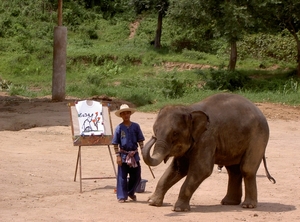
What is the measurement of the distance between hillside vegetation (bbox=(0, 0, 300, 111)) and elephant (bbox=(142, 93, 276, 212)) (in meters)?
13.5

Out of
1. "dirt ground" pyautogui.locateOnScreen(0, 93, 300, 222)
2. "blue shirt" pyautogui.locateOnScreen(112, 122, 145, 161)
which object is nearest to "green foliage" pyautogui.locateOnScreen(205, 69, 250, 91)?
"dirt ground" pyautogui.locateOnScreen(0, 93, 300, 222)

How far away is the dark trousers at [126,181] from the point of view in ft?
32.3

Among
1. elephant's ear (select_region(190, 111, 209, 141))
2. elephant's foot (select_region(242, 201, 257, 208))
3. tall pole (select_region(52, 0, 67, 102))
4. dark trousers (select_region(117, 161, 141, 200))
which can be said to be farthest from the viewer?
tall pole (select_region(52, 0, 67, 102))

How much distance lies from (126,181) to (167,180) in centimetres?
77

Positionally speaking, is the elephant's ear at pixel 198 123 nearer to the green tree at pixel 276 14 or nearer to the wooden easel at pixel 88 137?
the wooden easel at pixel 88 137

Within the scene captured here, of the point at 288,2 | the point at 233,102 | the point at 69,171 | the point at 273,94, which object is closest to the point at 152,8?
the point at 288,2

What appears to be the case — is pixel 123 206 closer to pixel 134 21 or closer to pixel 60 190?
pixel 60 190

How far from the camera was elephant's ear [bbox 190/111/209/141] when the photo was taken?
29.9 feet

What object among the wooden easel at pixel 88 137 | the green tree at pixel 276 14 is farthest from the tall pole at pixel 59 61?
the wooden easel at pixel 88 137

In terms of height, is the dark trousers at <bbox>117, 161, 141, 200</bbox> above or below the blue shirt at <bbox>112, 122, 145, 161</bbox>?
below

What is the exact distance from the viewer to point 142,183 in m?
10.8

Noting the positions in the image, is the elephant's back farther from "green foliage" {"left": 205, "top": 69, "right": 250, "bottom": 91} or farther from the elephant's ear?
"green foliage" {"left": 205, "top": 69, "right": 250, "bottom": 91}

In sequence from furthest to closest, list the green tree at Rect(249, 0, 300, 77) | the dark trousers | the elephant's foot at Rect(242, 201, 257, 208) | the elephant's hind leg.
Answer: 1. the green tree at Rect(249, 0, 300, 77)
2. the elephant's hind leg
3. the dark trousers
4. the elephant's foot at Rect(242, 201, 257, 208)

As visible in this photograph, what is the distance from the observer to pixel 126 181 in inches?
391
